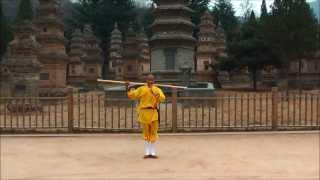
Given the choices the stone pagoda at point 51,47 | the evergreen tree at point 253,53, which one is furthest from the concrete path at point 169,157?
the evergreen tree at point 253,53

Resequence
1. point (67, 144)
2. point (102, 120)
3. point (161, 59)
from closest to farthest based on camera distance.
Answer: point (67, 144)
point (102, 120)
point (161, 59)

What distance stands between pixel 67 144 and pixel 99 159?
7.01ft

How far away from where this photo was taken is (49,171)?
336 inches

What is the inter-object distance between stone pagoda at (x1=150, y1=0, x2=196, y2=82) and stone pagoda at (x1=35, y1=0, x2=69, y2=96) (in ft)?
17.9

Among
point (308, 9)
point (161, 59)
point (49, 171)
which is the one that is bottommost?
point (49, 171)

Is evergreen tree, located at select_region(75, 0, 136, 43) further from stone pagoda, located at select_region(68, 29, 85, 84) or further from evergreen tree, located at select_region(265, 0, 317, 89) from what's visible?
evergreen tree, located at select_region(265, 0, 317, 89)

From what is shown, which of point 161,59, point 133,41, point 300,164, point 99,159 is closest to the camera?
point 300,164

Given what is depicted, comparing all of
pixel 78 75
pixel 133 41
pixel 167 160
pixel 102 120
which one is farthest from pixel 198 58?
pixel 167 160

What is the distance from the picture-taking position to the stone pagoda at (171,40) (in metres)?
27.9

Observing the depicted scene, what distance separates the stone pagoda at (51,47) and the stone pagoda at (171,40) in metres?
5.47

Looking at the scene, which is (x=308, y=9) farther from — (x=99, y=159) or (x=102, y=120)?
(x=99, y=159)

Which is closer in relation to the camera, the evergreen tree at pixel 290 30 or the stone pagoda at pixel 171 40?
the stone pagoda at pixel 171 40

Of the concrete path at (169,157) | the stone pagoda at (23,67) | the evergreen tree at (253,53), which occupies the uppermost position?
the evergreen tree at (253,53)

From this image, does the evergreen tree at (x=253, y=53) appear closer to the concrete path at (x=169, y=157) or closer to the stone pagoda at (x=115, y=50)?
the stone pagoda at (x=115, y=50)
